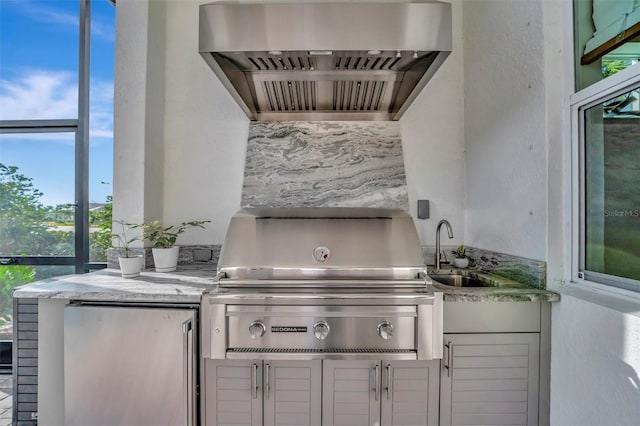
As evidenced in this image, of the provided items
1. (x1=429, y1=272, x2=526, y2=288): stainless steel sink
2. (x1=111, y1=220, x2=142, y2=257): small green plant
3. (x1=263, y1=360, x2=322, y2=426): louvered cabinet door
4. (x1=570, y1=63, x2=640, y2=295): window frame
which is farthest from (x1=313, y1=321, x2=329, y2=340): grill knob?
(x1=111, y1=220, x2=142, y2=257): small green plant

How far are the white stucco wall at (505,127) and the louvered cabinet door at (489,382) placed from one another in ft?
1.60

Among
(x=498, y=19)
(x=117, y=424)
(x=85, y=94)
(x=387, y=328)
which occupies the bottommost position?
(x=117, y=424)

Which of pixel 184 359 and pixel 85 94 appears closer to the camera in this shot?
pixel 184 359

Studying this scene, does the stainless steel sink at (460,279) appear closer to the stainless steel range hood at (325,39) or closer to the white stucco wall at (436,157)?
the white stucco wall at (436,157)

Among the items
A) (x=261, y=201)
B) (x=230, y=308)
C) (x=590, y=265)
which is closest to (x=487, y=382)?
(x=590, y=265)

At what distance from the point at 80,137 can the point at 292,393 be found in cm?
241

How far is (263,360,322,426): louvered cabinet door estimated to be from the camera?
138cm

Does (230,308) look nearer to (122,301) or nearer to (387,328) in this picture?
(122,301)

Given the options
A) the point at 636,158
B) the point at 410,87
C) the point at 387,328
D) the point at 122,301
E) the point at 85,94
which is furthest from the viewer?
the point at 85,94

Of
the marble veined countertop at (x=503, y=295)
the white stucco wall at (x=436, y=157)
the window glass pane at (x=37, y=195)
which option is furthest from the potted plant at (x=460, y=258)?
the window glass pane at (x=37, y=195)

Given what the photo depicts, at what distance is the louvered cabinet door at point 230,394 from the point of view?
1378mm

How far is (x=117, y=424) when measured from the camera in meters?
1.36

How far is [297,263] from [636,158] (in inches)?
55.7

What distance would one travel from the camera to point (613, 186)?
125 cm
